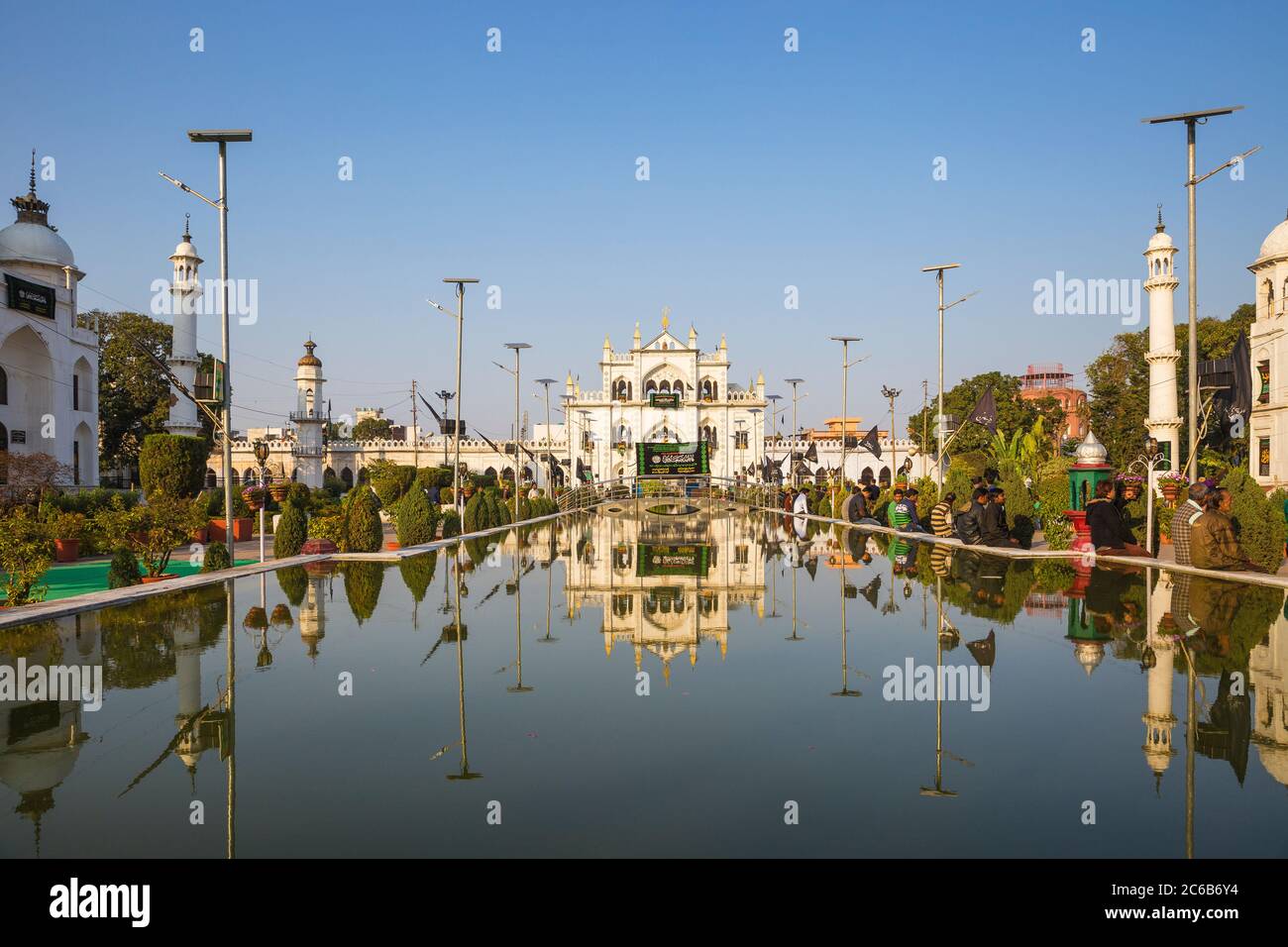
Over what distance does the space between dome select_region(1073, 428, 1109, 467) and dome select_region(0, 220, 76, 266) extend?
45037 mm

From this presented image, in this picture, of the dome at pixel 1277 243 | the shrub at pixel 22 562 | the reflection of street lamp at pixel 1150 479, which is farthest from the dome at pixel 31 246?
the dome at pixel 1277 243

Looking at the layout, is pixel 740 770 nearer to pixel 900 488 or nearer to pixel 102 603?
pixel 102 603

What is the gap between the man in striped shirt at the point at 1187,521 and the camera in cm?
→ 1585

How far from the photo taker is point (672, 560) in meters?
20.1

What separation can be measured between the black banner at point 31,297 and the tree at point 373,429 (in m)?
69.2

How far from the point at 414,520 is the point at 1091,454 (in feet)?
57.7

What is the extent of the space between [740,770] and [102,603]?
35.4 ft

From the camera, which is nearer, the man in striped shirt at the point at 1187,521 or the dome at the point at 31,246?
Result: the man in striped shirt at the point at 1187,521

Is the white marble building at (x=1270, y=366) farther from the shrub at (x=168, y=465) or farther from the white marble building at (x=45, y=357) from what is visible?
the white marble building at (x=45, y=357)

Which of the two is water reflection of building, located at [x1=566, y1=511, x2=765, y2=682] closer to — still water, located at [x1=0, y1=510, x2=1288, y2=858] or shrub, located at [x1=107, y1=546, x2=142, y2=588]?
still water, located at [x1=0, y1=510, x2=1288, y2=858]

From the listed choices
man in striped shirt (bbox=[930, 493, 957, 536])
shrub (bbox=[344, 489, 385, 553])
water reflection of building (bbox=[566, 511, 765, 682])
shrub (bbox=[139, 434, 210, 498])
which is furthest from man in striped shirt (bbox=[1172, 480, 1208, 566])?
shrub (bbox=[139, 434, 210, 498])

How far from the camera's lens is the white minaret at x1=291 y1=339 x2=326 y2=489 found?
66.3 m

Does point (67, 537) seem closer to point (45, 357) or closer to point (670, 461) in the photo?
point (45, 357)
